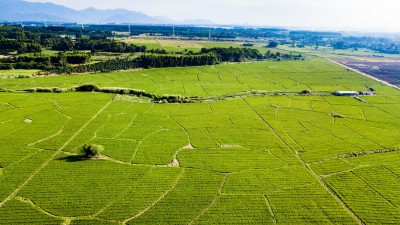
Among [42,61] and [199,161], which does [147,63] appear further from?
[199,161]

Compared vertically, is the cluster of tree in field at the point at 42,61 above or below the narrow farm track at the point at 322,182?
above

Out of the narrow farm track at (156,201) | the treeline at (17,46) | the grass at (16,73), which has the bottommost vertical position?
the narrow farm track at (156,201)

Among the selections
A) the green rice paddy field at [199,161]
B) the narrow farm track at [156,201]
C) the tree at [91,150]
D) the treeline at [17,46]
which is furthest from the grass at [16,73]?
the narrow farm track at [156,201]

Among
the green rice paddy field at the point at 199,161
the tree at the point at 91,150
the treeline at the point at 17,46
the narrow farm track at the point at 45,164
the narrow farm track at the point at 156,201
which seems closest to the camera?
the narrow farm track at the point at 156,201

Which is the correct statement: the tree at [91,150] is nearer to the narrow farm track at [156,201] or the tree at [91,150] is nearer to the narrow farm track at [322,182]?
the narrow farm track at [156,201]

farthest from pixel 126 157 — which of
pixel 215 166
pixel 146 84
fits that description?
pixel 146 84

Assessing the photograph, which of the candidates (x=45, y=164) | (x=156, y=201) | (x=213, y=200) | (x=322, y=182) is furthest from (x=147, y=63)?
(x=322, y=182)
